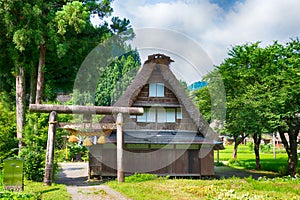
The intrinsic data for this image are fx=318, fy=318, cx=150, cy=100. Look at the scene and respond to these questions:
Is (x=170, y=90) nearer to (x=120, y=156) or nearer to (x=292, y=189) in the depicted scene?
(x=120, y=156)

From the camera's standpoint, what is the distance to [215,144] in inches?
710

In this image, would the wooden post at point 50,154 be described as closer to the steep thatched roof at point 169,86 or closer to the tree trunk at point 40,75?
the steep thatched roof at point 169,86

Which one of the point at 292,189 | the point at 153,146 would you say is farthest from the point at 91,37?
the point at 292,189

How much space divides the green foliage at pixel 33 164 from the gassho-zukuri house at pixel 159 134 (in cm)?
392

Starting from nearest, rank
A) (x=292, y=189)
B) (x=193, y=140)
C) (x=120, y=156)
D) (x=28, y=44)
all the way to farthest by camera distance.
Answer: (x=292, y=189), (x=120, y=156), (x=193, y=140), (x=28, y=44)

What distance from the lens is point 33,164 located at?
14492 millimetres

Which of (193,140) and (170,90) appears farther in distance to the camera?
(170,90)

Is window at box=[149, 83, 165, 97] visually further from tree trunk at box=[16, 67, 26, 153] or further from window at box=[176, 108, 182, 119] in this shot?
tree trunk at box=[16, 67, 26, 153]

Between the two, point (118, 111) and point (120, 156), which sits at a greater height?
point (118, 111)

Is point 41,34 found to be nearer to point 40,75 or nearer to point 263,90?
point 40,75

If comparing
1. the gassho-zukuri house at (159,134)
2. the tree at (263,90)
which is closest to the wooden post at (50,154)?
the gassho-zukuri house at (159,134)

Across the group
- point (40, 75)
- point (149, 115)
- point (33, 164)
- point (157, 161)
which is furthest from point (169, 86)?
point (33, 164)

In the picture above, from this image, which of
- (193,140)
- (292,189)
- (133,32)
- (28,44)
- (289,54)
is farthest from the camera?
(133,32)

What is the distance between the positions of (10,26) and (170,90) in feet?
32.7
